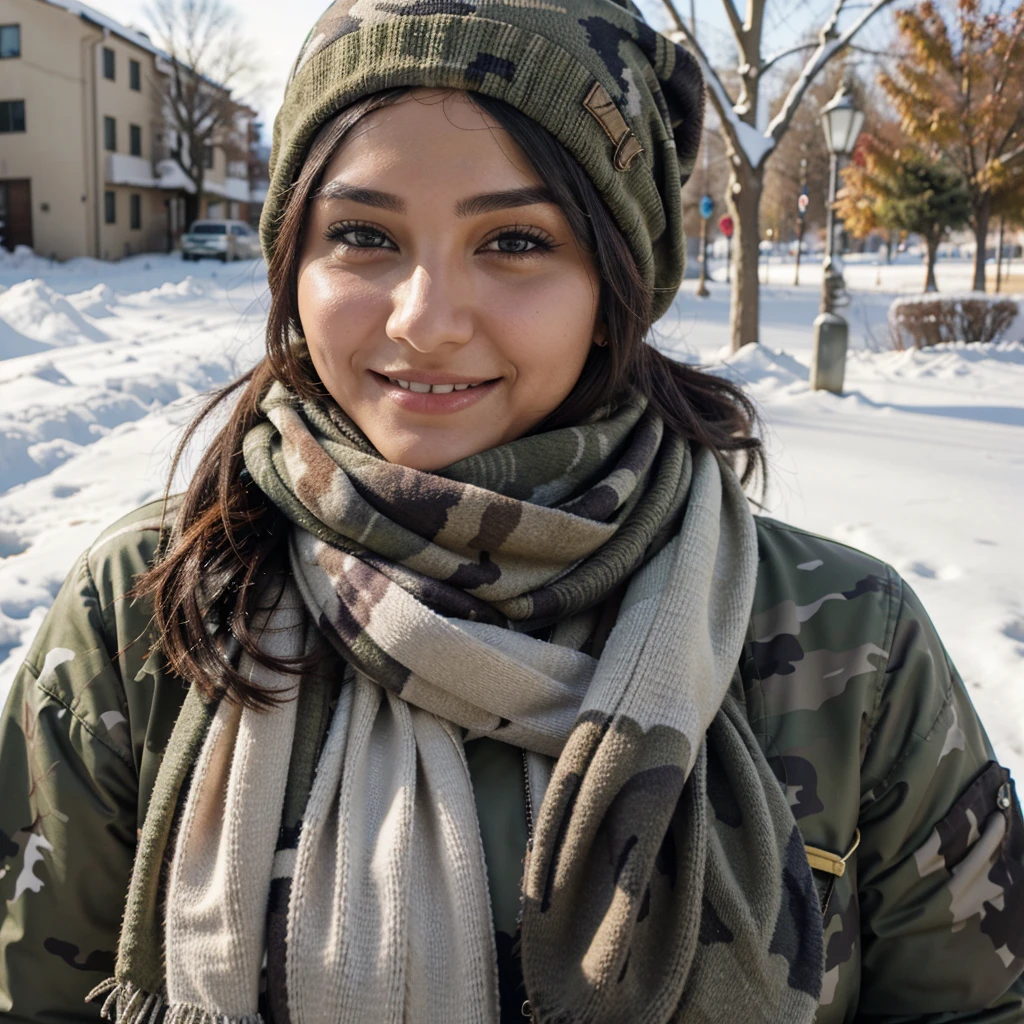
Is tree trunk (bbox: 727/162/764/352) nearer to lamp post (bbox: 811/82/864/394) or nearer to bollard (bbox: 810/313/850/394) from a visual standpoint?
lamp post (bbox: 811/82/864/394)

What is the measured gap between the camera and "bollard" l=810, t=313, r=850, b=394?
9.54 m

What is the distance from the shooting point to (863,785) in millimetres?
1513

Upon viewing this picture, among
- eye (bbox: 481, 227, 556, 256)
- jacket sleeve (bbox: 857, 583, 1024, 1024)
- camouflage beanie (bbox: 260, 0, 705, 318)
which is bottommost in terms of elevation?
jacket sleeve (bbox: 857, 583, 1024, 1024)

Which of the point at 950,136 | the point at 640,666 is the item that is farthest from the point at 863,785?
the point at 950,136

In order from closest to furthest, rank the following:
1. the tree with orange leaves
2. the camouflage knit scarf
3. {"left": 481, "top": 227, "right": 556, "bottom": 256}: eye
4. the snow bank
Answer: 1. the camouflage knit scarf
2. {"left": 481, "top": 227, "right": 556, "bottom": 256}: eye
3. the snow bank
4. the tree with orange leaves

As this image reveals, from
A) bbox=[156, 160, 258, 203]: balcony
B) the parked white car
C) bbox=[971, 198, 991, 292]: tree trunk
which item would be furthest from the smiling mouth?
bbox=[156, 160, 258, 203]: balcony

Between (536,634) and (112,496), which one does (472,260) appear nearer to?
(536,634)

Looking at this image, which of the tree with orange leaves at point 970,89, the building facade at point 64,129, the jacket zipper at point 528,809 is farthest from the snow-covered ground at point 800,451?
the building facade at point 64,129

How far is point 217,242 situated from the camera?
102 feet

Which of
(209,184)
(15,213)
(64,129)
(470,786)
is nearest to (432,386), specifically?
(470,786)

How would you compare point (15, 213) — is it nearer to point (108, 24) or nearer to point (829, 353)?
point (108, 24)

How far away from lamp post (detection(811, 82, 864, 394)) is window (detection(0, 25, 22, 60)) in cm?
2745

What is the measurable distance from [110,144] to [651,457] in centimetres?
3600

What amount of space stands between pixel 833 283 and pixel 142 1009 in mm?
11003
